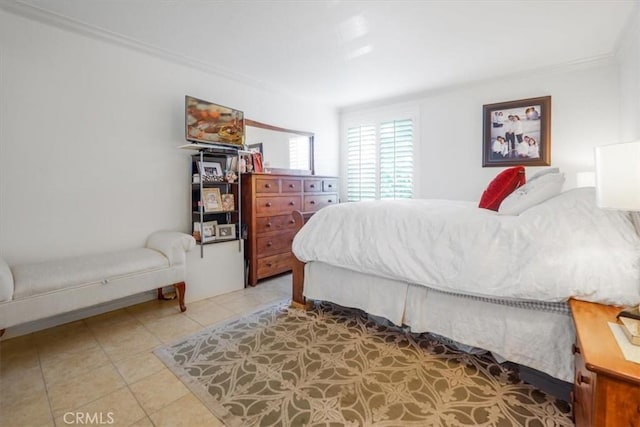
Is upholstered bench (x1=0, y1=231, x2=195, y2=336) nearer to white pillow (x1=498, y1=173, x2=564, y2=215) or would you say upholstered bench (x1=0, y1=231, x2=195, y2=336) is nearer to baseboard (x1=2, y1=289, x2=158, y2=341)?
baseboard (x1=2, y1=289, x2=158, y2=341)

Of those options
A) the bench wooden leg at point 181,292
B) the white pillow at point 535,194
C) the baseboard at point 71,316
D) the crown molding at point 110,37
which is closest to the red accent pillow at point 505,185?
the white pillow at point 535,194

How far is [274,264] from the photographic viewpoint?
3643mm

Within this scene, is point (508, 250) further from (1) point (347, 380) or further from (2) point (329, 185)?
(2) point (329, 185)

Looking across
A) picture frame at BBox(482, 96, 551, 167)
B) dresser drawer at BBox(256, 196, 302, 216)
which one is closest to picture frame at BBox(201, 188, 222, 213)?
dresser drawer at BBox(256, 196, 302, 216)

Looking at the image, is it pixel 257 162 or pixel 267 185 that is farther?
pixel 257 162

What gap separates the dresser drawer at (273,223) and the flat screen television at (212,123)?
90 cm

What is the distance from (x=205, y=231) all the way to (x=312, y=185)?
1554 mm

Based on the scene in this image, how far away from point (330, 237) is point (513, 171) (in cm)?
143

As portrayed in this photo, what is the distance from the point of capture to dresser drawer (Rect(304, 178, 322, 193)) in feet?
13.1

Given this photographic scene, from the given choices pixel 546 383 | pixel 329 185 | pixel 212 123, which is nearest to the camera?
pixel 546 383

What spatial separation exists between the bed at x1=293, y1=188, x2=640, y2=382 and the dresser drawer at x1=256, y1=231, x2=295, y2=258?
1.29 meters

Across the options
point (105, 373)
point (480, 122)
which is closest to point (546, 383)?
point (105, 373)

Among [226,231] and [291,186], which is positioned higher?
[291,186]

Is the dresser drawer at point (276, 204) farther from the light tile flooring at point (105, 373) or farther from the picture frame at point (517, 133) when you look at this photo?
the picture frame at point (517, 133)
